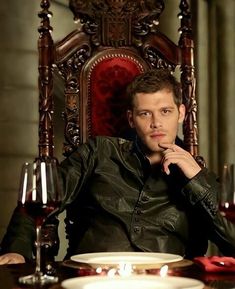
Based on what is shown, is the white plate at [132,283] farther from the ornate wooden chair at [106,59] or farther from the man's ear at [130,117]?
the ornate wooden chair at [106,59]

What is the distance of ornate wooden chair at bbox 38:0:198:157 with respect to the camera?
2.31 meters

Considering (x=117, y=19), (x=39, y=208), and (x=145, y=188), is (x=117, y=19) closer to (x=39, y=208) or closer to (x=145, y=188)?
(x=145, y=188)

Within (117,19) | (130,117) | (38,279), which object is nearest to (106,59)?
(117,19)

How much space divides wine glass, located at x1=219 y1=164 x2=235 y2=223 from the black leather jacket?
0.64 meters

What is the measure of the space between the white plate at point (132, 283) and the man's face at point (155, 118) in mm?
972

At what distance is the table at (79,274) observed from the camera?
46.6 inches

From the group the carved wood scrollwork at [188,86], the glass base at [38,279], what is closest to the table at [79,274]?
the glass base at [38,279]

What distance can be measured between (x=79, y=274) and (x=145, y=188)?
0.82 meters

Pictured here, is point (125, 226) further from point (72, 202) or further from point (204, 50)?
point (204, 50)

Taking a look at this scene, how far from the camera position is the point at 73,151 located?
228 cm

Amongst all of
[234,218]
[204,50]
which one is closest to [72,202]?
[234,218]

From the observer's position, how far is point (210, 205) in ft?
6.21

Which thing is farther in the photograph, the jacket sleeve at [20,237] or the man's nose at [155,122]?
the man's nose at [155,122]

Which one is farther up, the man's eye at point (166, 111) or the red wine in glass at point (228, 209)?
the man's eye at point (166, 111)
